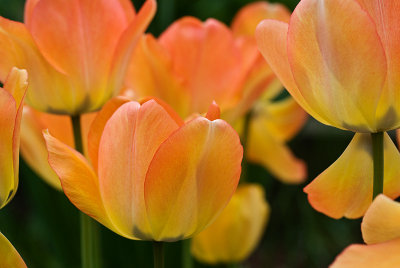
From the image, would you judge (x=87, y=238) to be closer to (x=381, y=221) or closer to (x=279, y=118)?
(x=381, y=221)

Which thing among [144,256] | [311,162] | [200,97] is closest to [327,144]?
[311,162]

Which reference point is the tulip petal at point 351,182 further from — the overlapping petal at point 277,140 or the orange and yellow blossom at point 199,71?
the overlapping petal at point 277,140

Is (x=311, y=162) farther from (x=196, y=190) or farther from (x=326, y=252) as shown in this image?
(x=196, y=190)

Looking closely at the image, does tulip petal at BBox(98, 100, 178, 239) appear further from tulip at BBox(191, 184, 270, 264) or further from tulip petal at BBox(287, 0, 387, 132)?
tulip at BBox(191, 184, 270, 264)

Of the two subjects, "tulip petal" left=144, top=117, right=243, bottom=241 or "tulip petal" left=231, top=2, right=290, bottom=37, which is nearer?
"tulip petal" left=144, top=117, right=243, bottom=241

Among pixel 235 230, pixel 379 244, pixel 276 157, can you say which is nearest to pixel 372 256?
pixel 379 244

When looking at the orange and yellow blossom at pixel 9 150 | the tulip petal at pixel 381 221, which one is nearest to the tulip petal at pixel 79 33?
the orange and yellow blossom at pixel 9 150

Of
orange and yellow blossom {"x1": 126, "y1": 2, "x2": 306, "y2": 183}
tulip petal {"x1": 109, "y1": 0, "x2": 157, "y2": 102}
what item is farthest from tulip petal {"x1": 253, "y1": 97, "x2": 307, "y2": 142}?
tulip petal {"x1": 109, "y1": 0, "x2": 157, "y2": 102}
